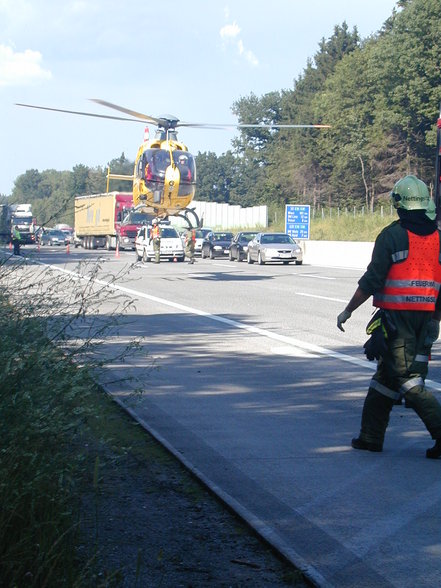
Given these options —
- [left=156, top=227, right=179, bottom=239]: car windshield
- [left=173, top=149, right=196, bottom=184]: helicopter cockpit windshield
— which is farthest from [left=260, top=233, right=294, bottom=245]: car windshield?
[left=173, top=149, right=196, bottom=184]: helicopter cockpit windshield

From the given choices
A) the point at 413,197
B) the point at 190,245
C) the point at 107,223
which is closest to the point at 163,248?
the point at 190,245

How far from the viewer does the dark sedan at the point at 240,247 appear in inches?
2026

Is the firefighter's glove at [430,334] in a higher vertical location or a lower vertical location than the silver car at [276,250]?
higher

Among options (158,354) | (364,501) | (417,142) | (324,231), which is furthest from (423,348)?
(417,142)

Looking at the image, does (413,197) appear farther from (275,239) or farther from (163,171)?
(275,239)

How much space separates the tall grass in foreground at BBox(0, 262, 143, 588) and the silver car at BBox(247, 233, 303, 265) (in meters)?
37.0

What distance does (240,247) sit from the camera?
51.7 metres

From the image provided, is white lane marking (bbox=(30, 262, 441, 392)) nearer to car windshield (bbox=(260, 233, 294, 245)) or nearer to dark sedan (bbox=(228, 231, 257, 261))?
car windshield (bbox=(260, 233, 294, 245))

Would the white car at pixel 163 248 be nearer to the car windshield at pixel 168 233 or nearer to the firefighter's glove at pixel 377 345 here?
the car windshield at pixel 168 233

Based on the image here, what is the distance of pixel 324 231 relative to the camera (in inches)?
2470

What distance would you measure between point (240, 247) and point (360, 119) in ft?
132

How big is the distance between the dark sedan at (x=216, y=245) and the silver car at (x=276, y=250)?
38.2 ft

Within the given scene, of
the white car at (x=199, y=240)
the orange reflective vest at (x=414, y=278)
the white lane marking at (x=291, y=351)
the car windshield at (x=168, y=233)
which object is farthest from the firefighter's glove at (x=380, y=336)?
the white car at (x=199, y=240)

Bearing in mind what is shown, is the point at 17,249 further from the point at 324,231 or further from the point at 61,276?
the point at 324,231
